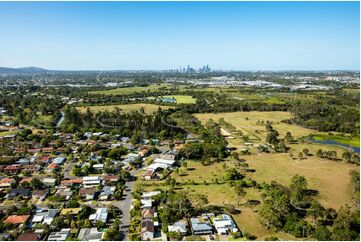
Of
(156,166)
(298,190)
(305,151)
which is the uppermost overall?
(298,190)

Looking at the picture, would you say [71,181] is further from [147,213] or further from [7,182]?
[147,213]

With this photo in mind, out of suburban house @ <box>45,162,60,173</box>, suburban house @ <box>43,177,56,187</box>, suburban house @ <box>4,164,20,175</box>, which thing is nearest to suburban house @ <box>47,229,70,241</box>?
suburban house @ <box>43,177,56,187</box>

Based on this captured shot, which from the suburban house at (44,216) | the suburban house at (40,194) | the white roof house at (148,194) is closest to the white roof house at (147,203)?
the white roof house at (148,194)

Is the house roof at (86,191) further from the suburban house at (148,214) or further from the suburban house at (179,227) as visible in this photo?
the suburban house at (179,227)

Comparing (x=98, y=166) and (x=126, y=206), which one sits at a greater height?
(x=98, y=166)

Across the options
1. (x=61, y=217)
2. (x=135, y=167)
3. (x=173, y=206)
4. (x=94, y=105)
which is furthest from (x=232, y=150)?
(x=94, y=105)

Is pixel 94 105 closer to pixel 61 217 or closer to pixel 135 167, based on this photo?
pixel 135 167

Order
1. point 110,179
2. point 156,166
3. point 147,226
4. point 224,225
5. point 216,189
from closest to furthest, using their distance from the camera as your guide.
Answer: point 147,226 < point 224,225 < point 216,189 < point 110,179 < point 156,166

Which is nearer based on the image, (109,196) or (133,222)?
(133,222)

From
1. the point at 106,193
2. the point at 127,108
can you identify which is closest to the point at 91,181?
the point at 106,193
